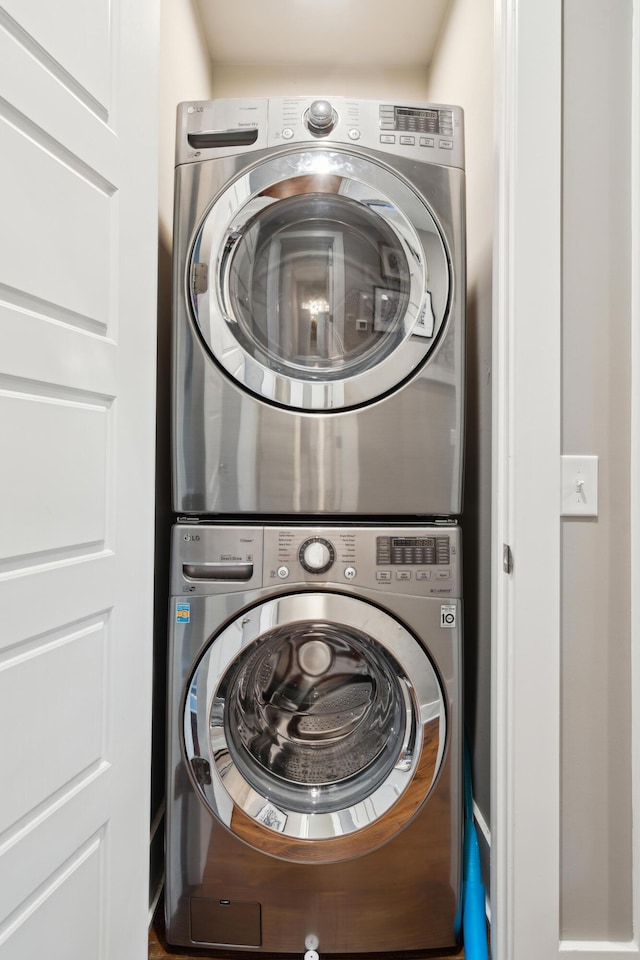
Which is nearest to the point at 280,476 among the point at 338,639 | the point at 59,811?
the point at 338,639

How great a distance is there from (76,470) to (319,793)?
33.9 inches

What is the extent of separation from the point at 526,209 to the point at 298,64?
1501 millimetres

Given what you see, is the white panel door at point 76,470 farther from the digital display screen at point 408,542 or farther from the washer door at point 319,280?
the digital display screen at point 408,542

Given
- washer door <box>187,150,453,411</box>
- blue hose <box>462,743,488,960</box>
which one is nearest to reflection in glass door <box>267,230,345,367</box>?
washer door <box>187,150,453,411</box>

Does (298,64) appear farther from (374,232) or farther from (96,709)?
(96,709)

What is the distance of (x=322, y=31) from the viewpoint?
73.9 inches

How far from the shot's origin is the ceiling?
5.79 ft

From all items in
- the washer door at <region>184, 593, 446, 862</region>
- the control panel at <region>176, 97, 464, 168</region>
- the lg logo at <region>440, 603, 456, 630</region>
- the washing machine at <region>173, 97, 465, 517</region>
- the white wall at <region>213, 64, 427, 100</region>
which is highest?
the white wall at <region>213, 64, 427, 100</region>

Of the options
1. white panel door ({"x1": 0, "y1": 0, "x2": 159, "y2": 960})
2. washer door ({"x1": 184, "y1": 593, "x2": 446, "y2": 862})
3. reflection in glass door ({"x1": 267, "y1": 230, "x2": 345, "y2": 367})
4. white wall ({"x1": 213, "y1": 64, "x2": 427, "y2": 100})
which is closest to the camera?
white panel door ({"x1": 0, "y1": 0, "x2": 159, "y2": 960})

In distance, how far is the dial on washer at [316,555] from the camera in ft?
3.81

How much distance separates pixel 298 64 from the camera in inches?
79.8

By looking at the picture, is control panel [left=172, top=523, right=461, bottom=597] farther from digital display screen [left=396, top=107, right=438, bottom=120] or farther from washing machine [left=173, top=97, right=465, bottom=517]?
digital display screen [left=396, top=107, right=438, bottom=120]

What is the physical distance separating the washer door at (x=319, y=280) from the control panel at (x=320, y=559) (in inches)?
11.2

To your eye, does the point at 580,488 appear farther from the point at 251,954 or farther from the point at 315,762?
the point at 251,954
